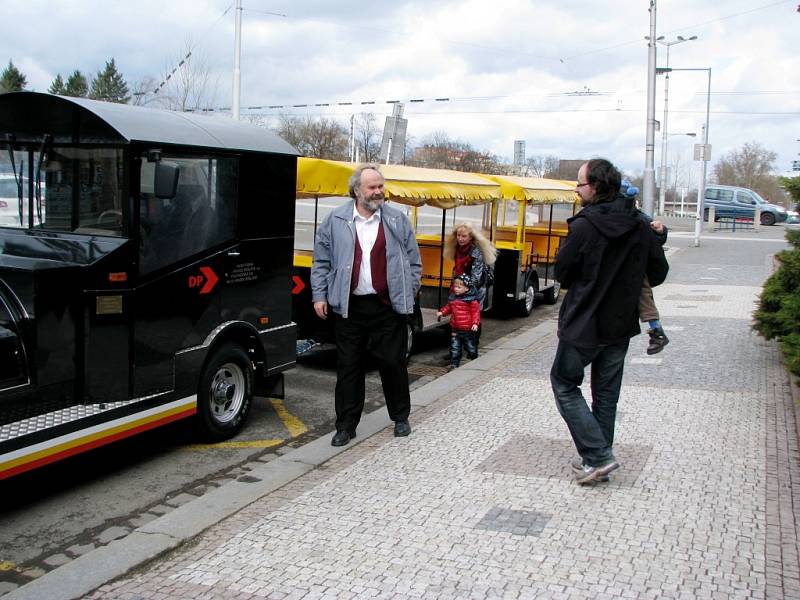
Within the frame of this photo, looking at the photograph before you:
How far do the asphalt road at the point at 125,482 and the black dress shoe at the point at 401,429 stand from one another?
76 cm

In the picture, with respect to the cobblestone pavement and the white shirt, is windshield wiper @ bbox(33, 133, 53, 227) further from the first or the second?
the cobblestone pavement

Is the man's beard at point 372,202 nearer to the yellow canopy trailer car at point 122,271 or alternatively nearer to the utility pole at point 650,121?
the yellow canopy trailer car at point 122,271

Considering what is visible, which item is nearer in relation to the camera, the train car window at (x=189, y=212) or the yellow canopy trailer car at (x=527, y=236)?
the train car window at (x=189, y=212)

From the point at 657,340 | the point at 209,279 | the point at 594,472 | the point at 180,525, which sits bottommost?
the point at 180,525

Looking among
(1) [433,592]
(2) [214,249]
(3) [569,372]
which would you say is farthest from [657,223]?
(2) [214,249]

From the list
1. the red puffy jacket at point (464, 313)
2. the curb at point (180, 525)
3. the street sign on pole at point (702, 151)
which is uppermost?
the street sign on pole at point (702, 151)

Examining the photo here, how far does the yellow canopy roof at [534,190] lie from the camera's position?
1238 centimetres

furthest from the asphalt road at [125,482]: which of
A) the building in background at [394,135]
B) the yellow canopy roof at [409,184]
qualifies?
the building in background at [394,135]

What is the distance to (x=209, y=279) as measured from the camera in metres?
6.04

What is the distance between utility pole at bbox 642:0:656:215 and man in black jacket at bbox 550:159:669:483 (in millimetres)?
18263

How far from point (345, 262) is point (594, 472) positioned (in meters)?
2.16

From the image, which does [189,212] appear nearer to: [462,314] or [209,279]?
[209,279]

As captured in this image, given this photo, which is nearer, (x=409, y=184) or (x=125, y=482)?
(x=125, y=482)

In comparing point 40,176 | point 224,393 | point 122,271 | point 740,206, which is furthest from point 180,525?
point 740,206
